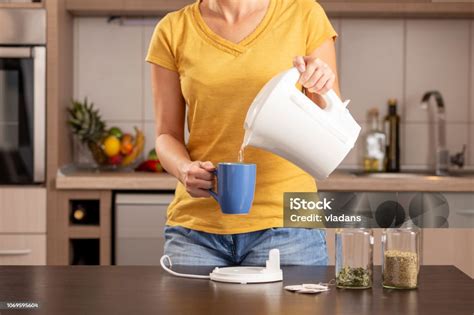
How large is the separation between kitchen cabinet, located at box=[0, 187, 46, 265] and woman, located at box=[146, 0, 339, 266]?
1485 millimetres

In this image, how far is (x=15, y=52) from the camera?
3.22 meters

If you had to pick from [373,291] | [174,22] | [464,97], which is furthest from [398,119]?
[373,291]

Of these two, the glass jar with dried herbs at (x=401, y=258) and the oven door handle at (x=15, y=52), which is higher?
the oven door handle at (x=15, y=52)

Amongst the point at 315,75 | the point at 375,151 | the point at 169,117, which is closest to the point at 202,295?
the point at 315,75

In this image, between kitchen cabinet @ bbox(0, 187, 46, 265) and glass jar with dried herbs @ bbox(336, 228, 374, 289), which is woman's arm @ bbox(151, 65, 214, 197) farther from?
kitchen cabinet @ bbox(0, 187, 46, 265)

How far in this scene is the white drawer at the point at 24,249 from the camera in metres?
3.15

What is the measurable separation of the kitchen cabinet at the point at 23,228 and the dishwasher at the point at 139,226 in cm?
27

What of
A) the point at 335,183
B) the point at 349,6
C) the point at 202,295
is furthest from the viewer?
the point at 349,6

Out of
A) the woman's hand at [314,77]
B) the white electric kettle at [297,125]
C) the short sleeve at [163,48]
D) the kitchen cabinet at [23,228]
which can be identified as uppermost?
the short sleeve at [163,48]

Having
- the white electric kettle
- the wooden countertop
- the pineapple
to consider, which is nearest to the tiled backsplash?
the pineapple

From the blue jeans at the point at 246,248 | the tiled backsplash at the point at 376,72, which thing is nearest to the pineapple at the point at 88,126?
the tiled backsplash at the point at 376,72

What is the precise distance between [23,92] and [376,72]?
1.45 meters

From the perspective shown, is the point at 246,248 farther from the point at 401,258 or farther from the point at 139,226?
the point at 139,226

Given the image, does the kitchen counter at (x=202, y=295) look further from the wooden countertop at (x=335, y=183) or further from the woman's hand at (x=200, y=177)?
the wooden countertop at (x=335, y=183)
